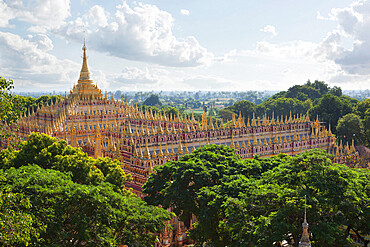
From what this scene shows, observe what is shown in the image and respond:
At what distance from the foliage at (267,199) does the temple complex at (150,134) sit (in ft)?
15.7

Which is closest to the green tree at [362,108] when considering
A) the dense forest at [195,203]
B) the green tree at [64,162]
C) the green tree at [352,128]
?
the green tree at [352,128]

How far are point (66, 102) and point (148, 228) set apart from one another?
49036 mm

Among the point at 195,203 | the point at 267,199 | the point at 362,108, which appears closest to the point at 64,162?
the point at 195,203

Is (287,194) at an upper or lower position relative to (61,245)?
upper

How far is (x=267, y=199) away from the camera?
2231 centimetres

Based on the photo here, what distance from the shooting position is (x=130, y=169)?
36.4 meters

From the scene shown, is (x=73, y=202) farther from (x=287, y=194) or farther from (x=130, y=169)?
(x=130, y=169)

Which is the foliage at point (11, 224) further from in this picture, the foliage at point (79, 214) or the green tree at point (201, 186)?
the green tree at point (201, 186)

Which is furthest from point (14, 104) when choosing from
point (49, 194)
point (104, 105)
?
point (104, 105)

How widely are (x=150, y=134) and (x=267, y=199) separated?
20.9 metres

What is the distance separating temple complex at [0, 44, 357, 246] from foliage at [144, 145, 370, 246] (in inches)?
188

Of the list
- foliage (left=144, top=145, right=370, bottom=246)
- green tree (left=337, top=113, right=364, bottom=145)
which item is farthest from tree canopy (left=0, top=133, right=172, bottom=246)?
green tree (left=337, top=113, right=364, bottom=145)

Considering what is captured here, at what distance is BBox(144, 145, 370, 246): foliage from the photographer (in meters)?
20.6

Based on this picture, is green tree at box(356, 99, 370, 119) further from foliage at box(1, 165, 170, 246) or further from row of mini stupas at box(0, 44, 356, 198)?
foliage at box(1, 165, 170, 246)
